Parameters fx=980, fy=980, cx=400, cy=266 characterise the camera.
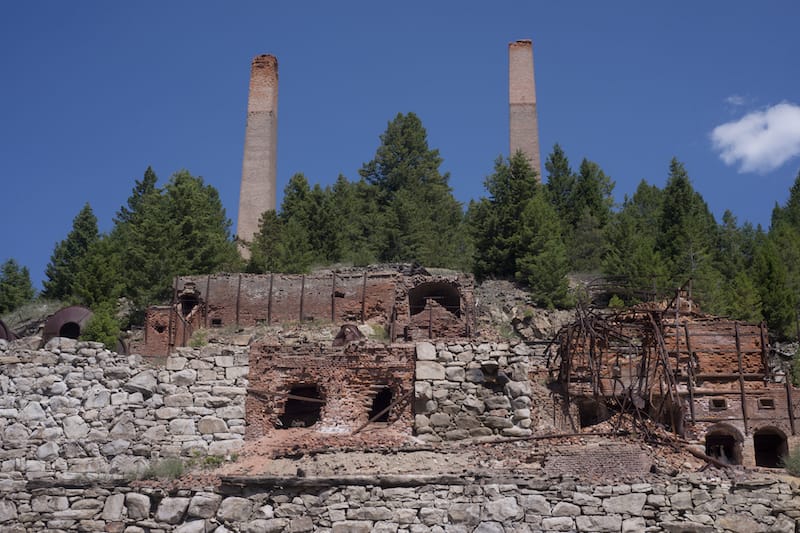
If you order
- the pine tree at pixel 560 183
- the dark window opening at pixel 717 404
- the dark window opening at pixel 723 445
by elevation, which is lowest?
the dark window opening at pixel 723 445

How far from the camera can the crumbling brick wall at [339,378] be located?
55.9 feet

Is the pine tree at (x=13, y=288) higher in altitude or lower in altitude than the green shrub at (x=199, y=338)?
higher

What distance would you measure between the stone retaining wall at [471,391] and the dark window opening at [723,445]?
5258 mm

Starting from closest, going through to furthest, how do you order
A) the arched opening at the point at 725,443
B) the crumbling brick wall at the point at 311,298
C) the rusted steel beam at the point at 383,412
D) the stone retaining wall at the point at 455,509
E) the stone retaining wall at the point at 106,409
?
the stone retaining wall at the point at 455,509, the stone retaining wall at the point at 106,409, the rusted steel beam at the point at 383,412, the arched opening at the point at 725,443, the crumbling brick wall at the point at 311,298

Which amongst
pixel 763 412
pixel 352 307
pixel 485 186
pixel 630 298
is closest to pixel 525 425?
pixel 763 412

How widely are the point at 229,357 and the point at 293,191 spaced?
28.4m

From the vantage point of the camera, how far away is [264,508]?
45.7ft

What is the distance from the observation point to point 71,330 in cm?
2548

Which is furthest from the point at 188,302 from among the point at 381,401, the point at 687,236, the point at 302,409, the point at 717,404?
the point at 687,236

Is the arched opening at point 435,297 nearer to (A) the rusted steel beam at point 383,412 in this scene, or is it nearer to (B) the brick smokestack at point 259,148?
(A) the rusted steel beam at point 383,412

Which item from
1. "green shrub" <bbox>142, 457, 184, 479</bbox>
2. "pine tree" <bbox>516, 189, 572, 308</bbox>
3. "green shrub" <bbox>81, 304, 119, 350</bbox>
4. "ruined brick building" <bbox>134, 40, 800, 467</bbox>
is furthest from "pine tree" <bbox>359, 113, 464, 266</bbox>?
"green shrub" <bbox>142, 457, 184, 479</bbox>

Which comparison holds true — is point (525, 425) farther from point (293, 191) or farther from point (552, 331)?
point (293, 191)

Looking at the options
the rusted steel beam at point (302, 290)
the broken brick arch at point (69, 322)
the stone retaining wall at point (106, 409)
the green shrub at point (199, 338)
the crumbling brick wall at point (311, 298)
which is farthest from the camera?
the rusted steel beam at point (302, 290)

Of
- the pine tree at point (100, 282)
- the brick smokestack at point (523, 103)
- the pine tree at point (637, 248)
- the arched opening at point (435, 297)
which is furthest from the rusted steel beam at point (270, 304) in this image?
the brick smokestack at point (523, 103)
